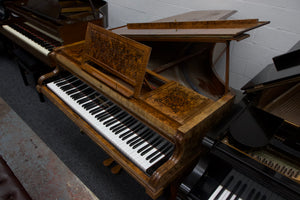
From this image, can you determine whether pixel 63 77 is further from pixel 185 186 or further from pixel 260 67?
pixel 260 67

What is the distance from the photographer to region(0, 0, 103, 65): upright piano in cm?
270

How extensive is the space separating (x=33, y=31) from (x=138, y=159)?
9.42 feet

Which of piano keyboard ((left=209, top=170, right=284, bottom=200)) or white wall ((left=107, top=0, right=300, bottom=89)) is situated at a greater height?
white wall ((left=107, top=0, right=300, bottom=89))

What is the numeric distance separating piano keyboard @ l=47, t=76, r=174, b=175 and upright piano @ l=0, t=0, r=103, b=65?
0.99m

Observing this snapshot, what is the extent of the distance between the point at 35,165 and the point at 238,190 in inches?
57.2

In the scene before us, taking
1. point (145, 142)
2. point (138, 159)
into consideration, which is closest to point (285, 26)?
point (145, 142)

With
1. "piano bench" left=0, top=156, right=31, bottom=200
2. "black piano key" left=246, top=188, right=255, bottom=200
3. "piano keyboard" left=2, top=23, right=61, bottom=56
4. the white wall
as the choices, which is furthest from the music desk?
the white wall

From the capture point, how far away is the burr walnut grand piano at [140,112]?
129cm

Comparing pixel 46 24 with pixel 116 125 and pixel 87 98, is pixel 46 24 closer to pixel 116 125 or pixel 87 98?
pixel 87 98

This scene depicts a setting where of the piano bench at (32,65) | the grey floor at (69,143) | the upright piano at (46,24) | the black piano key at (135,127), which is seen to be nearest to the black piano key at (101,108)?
the black piano key at (135,127)

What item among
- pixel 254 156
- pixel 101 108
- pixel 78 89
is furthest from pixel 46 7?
pixel 254 156

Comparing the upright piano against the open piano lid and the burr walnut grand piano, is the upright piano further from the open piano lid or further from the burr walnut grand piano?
the open piano lid

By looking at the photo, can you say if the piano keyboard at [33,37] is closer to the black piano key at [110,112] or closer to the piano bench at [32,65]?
the piano bench at [32,65]

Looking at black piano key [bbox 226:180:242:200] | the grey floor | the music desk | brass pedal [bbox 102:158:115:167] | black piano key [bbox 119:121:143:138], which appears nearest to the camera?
black piano key [bbox 226:180:242:200]
